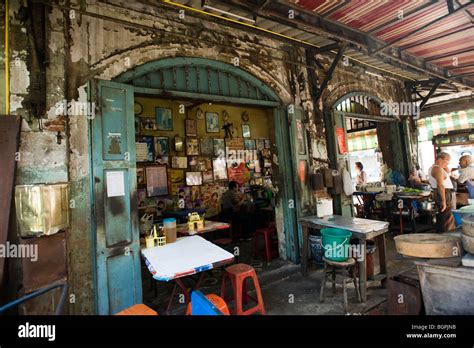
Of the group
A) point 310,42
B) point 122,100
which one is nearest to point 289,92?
point 310,42

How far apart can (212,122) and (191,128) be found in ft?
2.64

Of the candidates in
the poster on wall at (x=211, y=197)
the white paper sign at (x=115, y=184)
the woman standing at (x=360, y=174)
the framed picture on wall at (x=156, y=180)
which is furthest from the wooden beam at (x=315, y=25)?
the poster on wall at (x=211, y=197)

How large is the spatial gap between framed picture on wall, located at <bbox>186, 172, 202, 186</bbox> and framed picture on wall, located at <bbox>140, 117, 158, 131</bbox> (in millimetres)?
1609

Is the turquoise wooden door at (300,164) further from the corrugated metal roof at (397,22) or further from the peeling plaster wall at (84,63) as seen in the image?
the peeling plaster wall at (84,63)

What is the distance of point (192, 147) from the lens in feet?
26.1

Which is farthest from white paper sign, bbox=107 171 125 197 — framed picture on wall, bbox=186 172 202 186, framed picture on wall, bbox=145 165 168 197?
framed picture on wall, bbox=186 172 202 186

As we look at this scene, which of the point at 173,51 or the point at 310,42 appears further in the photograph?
the point at 310,42

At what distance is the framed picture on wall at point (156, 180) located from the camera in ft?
23.4

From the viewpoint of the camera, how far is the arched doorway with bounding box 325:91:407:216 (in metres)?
6.37

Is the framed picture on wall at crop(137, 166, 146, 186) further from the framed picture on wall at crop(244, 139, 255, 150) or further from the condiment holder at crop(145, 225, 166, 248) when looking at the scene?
the framed picture on wall at crop(244, 139, 255, 150)

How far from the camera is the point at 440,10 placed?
165 inches

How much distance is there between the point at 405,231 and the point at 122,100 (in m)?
7.94

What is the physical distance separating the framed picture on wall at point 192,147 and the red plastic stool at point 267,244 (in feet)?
10.5
